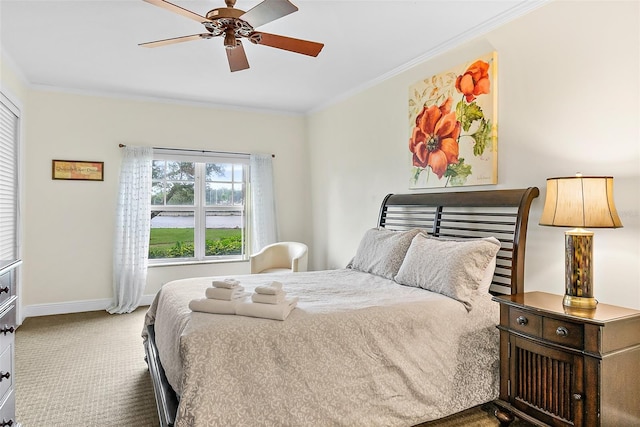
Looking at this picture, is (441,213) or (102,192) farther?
(102,192)

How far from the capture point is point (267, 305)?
2.14 meters

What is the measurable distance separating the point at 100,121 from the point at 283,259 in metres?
2.82

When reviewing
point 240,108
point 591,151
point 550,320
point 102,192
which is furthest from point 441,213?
point 102,192

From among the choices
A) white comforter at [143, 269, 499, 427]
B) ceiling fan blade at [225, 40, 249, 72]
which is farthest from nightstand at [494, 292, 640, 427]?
ceiling fan blade at [225, 40, 249, 72]

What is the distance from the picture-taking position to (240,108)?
5578 mm

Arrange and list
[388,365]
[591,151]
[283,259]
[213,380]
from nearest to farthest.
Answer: [213,380]
[388,365]
[591,151]
[283,259]

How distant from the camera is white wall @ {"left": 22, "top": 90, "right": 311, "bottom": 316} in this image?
4.61 metres

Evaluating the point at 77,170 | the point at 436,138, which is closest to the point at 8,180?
the point at 77,170

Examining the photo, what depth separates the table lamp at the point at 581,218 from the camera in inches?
78.7

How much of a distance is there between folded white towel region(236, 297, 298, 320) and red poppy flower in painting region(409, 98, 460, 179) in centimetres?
199

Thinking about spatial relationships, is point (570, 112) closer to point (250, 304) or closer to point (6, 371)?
point (250, 304)

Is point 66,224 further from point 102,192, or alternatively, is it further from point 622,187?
point 622,187

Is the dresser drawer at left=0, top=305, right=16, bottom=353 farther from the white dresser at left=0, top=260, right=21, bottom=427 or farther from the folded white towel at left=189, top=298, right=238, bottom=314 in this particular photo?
the folded white towel at left=189, top=298, right=238, bottom=314

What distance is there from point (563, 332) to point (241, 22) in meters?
2.43
